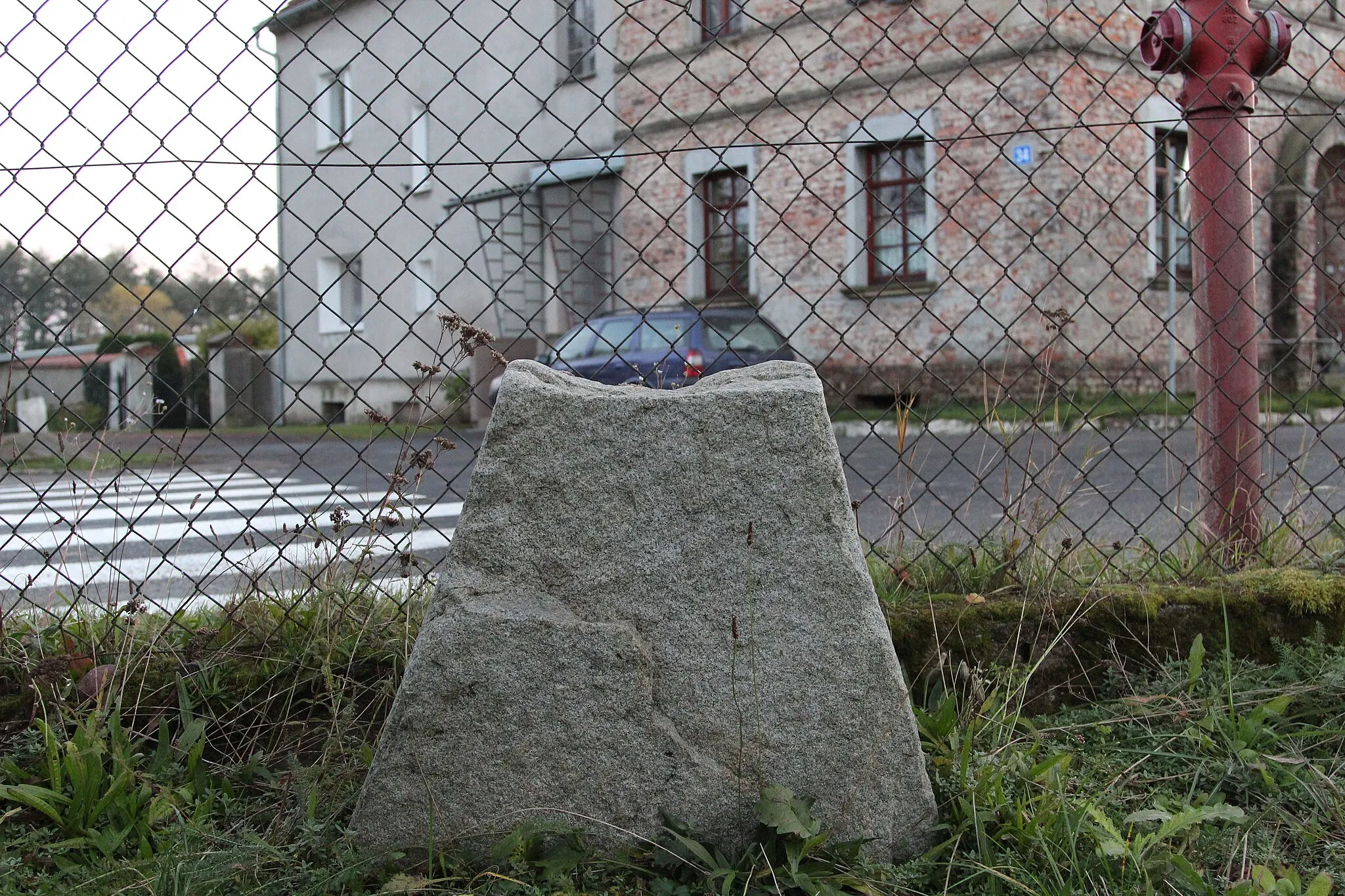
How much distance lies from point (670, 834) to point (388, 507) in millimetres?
975

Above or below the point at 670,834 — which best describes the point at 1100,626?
above

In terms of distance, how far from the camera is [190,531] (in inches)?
187

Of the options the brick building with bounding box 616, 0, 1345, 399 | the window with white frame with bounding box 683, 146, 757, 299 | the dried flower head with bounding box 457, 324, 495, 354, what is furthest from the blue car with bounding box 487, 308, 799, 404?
the dried flower head with bounding box 457, 324, 495, 354

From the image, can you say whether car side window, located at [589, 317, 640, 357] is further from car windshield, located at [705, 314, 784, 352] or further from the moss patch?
the moss patch

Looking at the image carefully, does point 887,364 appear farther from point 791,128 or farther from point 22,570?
point 22,570

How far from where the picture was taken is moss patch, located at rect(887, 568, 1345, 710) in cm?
241

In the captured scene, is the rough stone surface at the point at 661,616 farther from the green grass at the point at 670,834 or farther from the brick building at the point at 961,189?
the brick building at the point at 961,189

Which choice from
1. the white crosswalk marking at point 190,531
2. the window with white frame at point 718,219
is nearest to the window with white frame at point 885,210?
the window with white frame at point 718,219

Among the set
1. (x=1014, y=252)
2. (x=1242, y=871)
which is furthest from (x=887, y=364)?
(x=1242, y=871)

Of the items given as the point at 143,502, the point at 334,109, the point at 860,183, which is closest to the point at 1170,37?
the point at 143,502

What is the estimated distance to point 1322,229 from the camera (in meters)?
15.5

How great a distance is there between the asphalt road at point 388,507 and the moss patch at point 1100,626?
237 mm

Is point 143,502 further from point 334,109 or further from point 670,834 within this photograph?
point 334,109

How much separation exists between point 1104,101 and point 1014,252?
1.94 m
